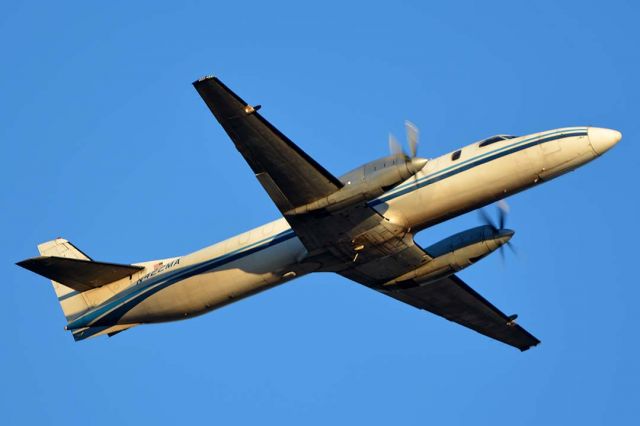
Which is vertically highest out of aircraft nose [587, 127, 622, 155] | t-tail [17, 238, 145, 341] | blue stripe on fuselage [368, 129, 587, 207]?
t-tail [17, 238, 145, 341]

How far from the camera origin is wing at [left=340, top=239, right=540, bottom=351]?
36938mm

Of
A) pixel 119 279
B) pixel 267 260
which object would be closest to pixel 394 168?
pixel 267 260

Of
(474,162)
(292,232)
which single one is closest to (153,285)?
(292,232)

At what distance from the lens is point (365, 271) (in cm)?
3703

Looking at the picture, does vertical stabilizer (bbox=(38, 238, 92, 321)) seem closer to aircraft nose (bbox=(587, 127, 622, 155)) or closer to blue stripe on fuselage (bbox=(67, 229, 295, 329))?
blue stripe on fuselage (bbox=(67, 229, 295, 329))

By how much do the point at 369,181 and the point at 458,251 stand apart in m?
6.86

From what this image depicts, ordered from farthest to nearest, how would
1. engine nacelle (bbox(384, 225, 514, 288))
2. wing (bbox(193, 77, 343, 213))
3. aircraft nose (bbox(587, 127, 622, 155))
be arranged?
engine nacelle (bbox(384, 225, 514, 288)), aircraft nose (bbox(587, 127, 622, 155)), wing (bbox(193, 77, 343, 213))

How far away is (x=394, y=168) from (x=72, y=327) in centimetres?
1614

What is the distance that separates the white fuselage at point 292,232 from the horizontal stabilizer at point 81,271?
406 mm

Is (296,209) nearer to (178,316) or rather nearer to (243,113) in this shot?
(243,113)

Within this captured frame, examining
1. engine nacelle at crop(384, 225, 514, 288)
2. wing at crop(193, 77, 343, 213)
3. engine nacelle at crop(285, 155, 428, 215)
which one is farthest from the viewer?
engine nacelle at crop(384, 225, 514, 288)

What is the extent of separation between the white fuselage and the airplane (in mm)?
38

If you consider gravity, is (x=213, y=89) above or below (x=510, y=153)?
above

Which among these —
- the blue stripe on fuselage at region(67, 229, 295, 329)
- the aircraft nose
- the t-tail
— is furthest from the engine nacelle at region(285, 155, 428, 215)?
the t-tail
